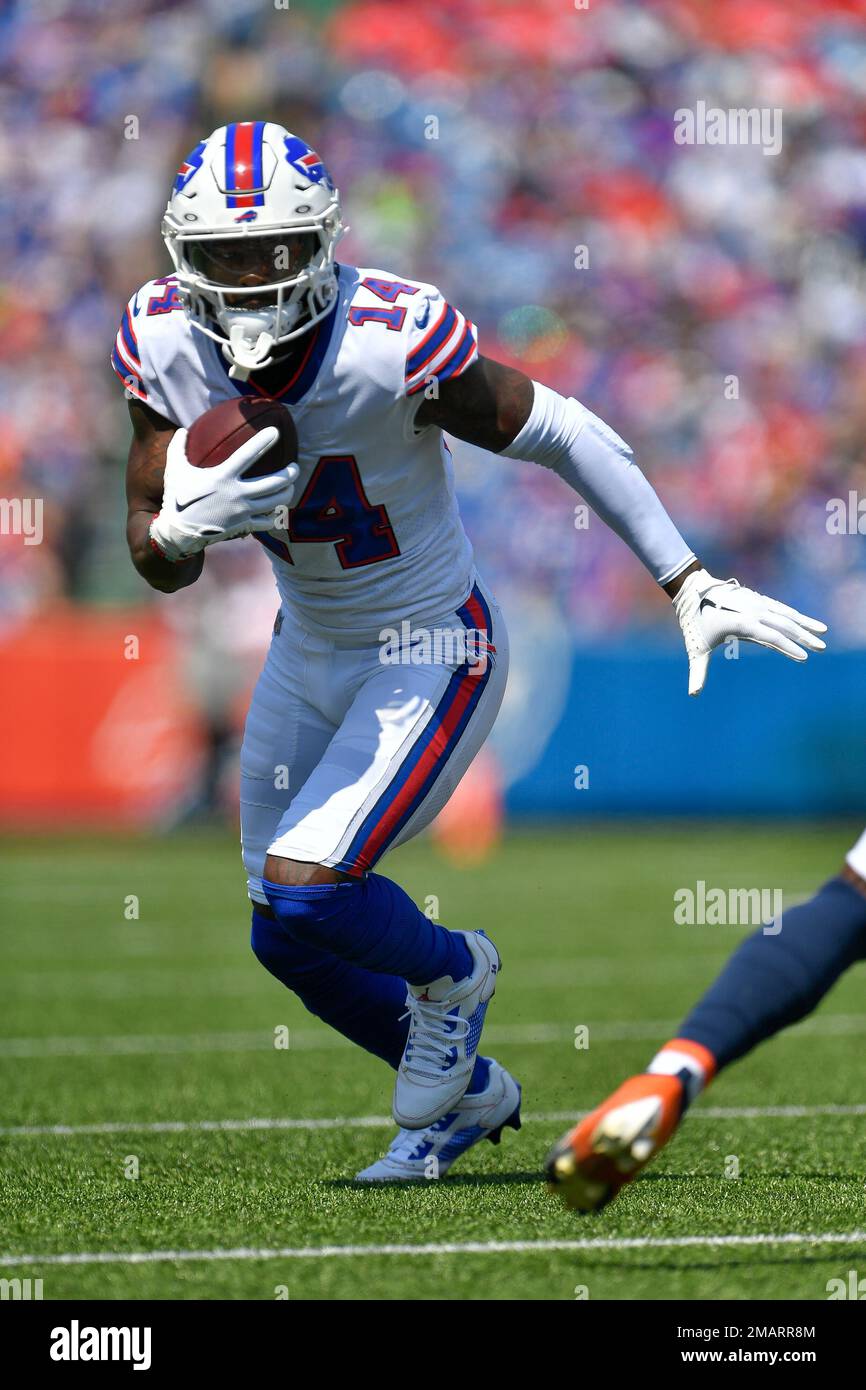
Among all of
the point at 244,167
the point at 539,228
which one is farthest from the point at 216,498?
the point at 539,228

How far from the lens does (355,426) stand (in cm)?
314

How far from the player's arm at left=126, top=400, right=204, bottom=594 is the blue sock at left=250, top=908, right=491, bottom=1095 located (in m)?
0.64

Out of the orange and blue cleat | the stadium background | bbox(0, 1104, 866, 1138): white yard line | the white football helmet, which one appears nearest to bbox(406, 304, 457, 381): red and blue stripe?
the white football helmet

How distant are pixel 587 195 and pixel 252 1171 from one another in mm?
9850

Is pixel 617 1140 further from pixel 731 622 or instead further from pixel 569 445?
Answer: pixel 569 445

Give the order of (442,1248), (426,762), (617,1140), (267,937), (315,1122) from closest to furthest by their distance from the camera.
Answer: (617,1140) → (442,1248) → (426,762) → (267,937) → (315,1122)

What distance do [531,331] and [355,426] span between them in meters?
8.79

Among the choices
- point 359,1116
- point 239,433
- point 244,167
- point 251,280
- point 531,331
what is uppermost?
point 531,331

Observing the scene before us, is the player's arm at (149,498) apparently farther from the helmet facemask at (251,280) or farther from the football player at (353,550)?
the helmet facemask at (251,280)

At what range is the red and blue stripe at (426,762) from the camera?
10.3 ft

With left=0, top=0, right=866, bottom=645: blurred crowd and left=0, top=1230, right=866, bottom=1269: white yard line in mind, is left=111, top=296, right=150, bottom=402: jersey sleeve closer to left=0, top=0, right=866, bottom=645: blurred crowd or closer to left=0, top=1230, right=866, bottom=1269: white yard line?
left=0, top=1230, right=866, bottom=1269: white yard line

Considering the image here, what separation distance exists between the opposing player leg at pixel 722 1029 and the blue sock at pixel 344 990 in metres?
1.00

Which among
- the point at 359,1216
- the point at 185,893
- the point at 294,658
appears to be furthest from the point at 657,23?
the point at 359,1216

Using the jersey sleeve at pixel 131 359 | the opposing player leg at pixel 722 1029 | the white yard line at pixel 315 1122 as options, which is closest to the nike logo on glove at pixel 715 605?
the opposing player leg at pixel 722 1029
